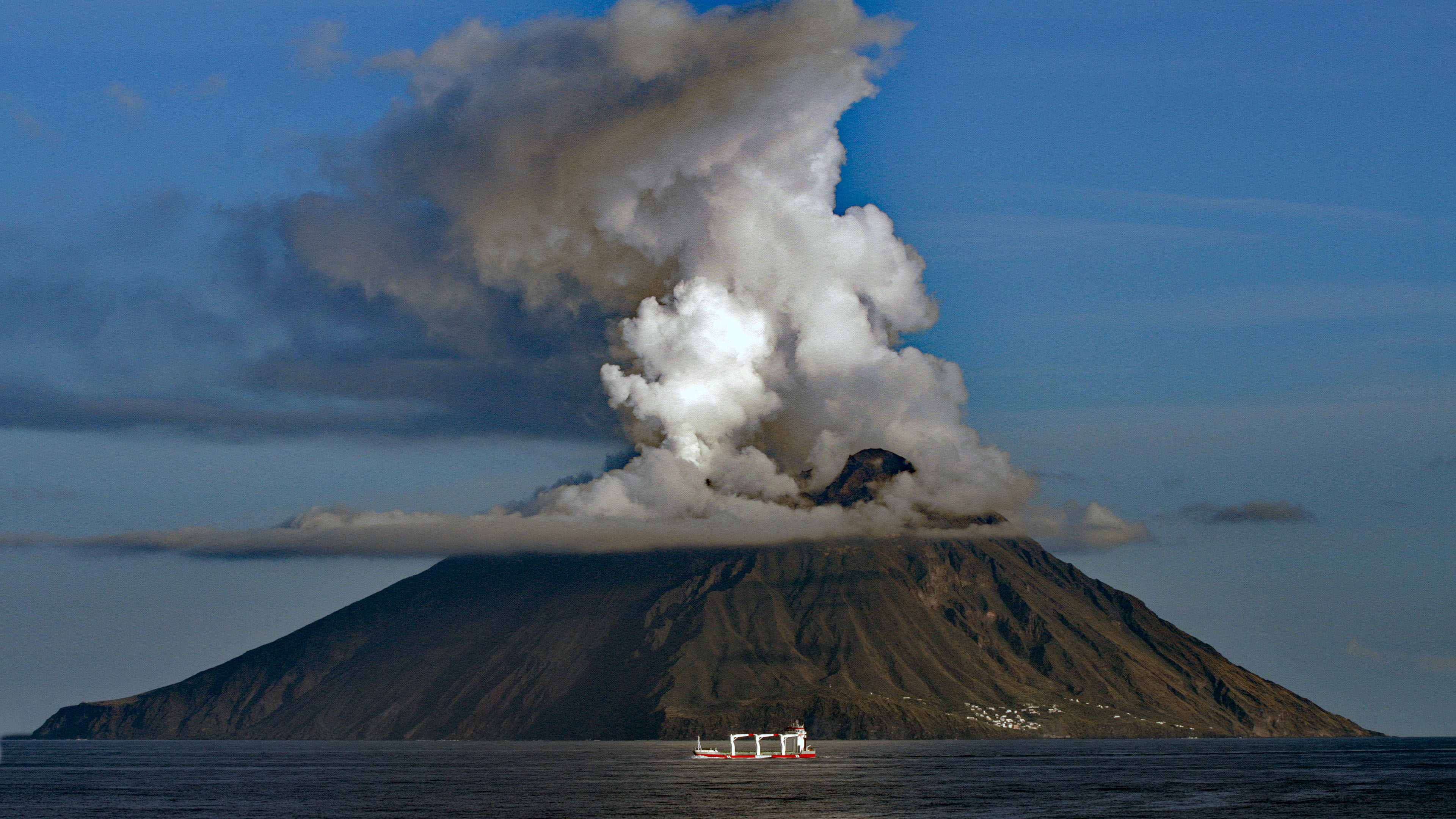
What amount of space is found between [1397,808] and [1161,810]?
1287 inches

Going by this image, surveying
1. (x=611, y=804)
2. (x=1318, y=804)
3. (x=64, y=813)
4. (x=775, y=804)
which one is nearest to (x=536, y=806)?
(x=611, y=804)

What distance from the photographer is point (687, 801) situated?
653ft

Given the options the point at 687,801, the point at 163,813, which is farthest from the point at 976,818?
the point at 163,813

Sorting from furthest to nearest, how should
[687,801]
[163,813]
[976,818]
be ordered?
[687,801]
[163,813]
[976,818]

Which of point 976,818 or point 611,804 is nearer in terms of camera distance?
point 976,818

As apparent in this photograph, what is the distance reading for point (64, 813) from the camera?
18312 cm

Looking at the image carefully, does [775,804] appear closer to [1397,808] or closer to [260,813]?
[260,813]

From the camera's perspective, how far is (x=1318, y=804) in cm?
19350

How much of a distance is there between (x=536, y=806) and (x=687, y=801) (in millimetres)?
20842

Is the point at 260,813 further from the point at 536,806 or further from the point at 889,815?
the point at 889,815

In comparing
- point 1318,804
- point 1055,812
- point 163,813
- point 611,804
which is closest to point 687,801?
point 611,804

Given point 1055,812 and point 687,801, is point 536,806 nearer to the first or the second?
point 687,801

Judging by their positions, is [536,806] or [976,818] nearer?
[976,818]

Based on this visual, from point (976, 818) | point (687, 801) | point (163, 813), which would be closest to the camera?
point (976, 818)
